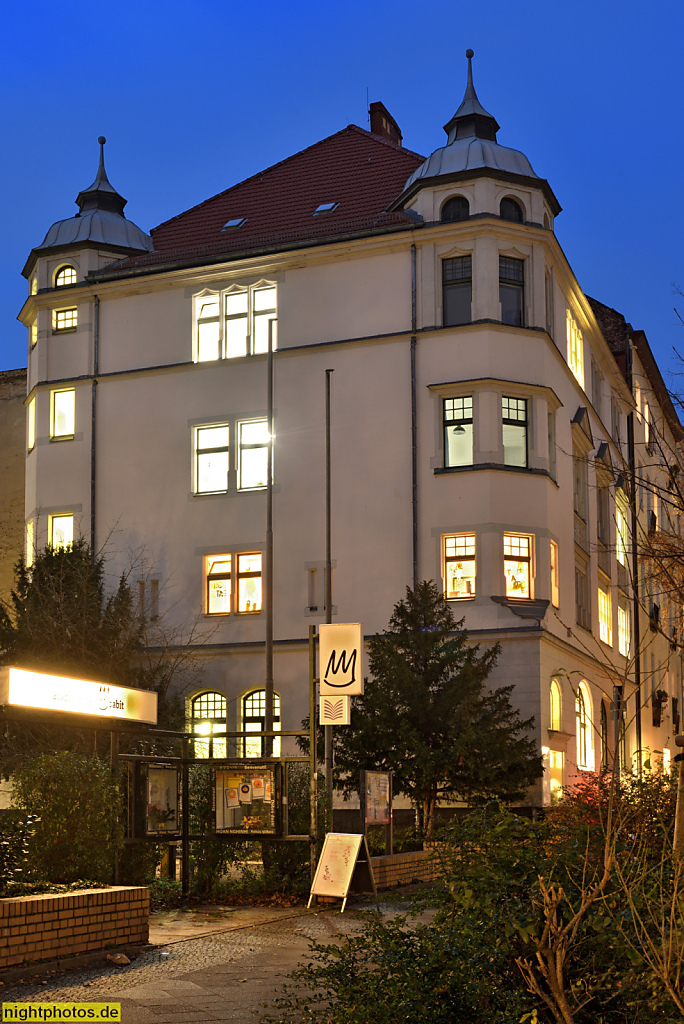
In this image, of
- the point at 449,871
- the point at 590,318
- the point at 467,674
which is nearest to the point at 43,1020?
the point at 449,871

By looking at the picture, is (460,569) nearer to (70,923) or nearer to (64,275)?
(64,275)

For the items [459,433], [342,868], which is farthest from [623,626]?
[342,868]

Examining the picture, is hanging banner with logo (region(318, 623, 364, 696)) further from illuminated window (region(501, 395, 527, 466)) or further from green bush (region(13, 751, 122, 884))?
illuminated window (region(501, 395, 527, 466))

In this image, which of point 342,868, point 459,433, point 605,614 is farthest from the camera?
point 605,614

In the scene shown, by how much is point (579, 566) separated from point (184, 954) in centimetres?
2931

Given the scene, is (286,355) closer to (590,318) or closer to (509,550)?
(509,550)

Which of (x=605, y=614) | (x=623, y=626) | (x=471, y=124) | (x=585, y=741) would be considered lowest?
(x=585, y=741)

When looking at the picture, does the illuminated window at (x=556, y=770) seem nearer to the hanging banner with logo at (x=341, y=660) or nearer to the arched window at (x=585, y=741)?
the arched window at (x=585, y=741)

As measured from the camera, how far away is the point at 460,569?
35188mm

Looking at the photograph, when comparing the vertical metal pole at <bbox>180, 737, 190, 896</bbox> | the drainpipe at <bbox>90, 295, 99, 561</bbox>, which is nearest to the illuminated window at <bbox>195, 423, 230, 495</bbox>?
the drainpipe at <bbox>90, 295, 99, 561</bbox>

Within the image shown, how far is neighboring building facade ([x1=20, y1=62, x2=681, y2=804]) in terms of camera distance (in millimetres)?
35562

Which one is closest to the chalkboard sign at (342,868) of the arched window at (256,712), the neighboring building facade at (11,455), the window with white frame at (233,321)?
the arched window at (256,712)

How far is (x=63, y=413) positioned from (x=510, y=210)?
16.0 meters

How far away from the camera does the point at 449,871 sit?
28.4 feet
